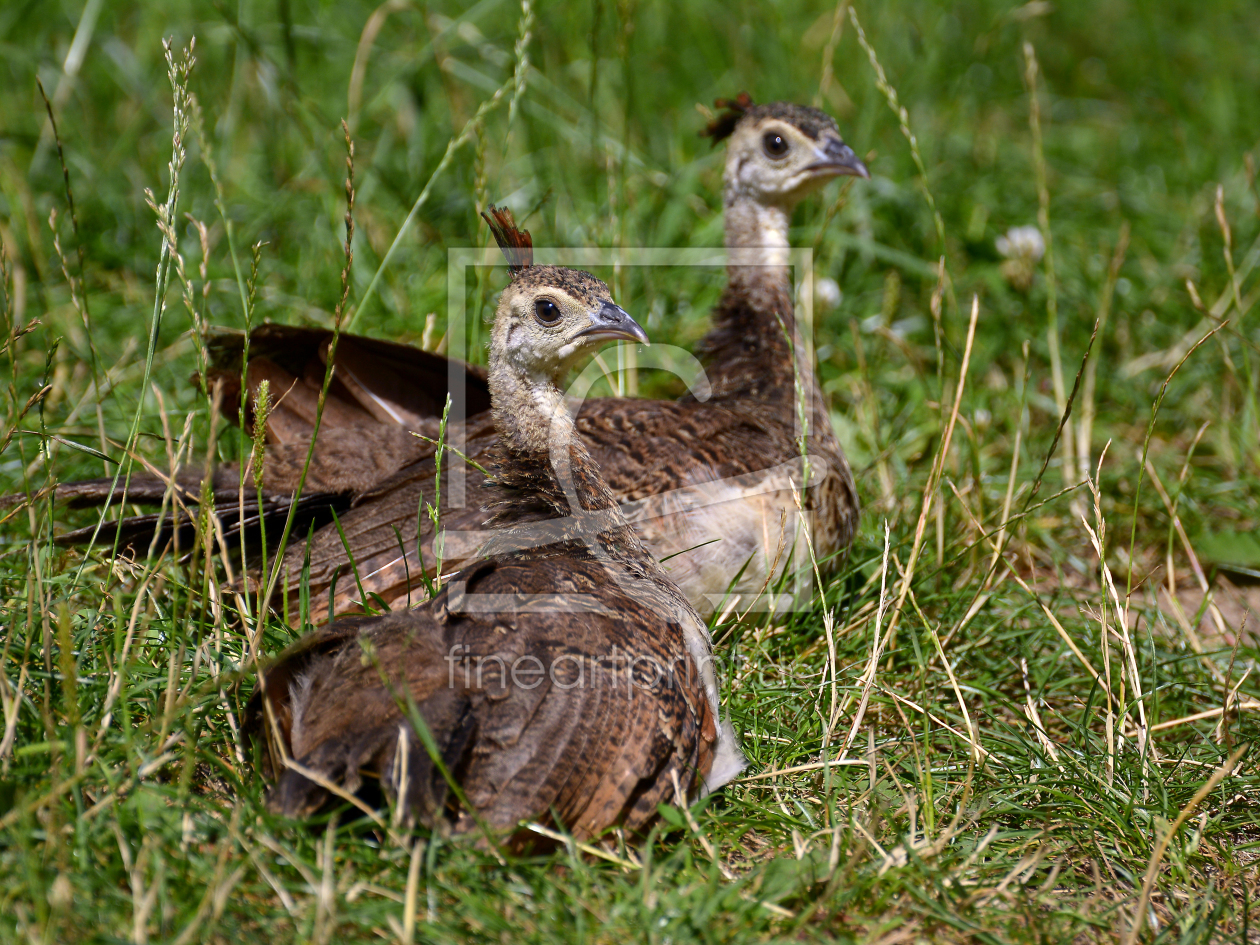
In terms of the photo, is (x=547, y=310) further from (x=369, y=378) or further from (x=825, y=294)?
(x=825, y=294)

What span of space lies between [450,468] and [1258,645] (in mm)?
2485

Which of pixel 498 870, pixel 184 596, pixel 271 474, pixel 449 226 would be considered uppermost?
pixel 449 226

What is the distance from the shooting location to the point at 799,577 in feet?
11.0

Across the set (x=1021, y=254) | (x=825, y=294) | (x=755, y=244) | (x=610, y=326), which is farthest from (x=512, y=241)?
(x=1021, y=254)

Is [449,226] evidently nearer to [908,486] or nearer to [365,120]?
[365,120]

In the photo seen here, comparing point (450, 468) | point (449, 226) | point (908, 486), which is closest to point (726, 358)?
point (908, 486)

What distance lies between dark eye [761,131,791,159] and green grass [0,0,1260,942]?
1.31 ft

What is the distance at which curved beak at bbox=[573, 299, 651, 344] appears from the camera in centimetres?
275

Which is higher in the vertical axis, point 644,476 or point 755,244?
point 755,244

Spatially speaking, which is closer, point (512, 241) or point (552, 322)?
point (552, 322)

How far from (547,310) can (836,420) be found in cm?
212

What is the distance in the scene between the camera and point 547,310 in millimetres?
2746

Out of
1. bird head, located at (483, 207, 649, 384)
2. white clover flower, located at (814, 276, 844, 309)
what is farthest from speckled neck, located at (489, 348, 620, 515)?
white clover flower, located at (814, 276, 844, 309)

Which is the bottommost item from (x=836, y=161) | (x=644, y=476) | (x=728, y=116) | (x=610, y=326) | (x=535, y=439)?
(x=644, y=476)
